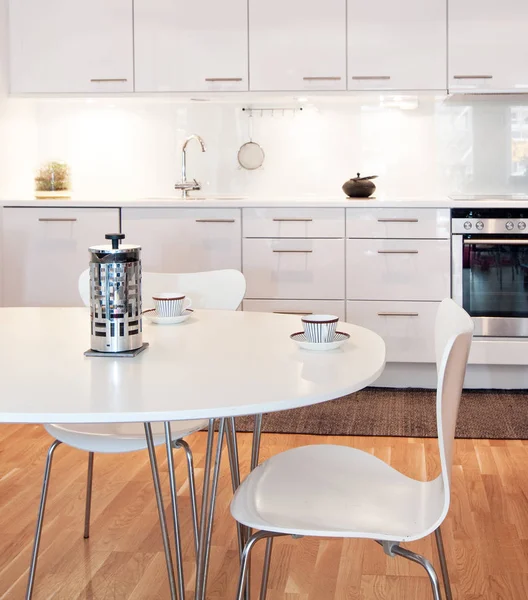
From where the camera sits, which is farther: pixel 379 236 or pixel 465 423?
pixel 379 236

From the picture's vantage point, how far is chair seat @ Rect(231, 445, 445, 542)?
1565mm

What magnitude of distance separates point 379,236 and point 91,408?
3.13 metres

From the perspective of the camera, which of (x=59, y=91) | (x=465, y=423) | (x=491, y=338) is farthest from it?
(x=59, y=91)

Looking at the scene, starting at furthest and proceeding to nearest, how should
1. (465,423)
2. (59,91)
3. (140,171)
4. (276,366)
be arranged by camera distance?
(140,171) → (59,91) → (465,423) → (276,366)

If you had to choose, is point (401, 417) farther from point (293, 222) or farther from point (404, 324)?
point (293, 222)

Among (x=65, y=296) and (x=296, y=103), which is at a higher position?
(x=296, y=103)

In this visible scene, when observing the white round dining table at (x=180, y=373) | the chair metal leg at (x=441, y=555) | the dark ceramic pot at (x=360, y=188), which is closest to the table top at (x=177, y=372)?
the white round dining table at (x=180, y=373)

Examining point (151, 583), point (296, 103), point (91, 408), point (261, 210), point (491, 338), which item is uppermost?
point (296, 103)

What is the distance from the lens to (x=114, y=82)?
15.2 ft

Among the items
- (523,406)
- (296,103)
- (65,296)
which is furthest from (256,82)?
(523,406)

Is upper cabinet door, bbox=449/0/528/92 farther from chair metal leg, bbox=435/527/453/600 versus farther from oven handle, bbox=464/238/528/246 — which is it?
chair metal leg, bbox=435/527/453/600

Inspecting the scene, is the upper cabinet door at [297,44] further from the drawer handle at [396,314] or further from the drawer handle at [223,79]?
the drawer handle at [396,314]

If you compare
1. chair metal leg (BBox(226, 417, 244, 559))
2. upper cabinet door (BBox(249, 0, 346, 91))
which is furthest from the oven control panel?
chair metal leg (BBox(226, 417, 244, 559))

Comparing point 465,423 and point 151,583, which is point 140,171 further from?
point 151,583
